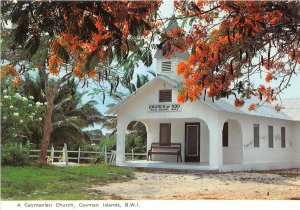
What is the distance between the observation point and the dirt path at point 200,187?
29.2 ft

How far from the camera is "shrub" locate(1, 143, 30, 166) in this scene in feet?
42.1

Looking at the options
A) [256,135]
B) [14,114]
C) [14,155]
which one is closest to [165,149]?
[256,135]

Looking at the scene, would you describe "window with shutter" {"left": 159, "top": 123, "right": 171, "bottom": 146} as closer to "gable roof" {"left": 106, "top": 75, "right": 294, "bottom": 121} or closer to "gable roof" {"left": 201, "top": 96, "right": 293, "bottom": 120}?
"gable roof" {"left": 106, "top": 75, "right": 294, "bottom": 121}

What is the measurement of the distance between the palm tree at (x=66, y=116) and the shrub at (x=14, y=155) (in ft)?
5.54

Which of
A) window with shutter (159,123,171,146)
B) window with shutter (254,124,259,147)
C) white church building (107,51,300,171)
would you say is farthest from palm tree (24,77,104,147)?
window with shutter (254,124,259,147)

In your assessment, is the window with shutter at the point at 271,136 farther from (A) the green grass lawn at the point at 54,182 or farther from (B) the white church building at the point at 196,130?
(A) the green grass lawn at the point at 54,182

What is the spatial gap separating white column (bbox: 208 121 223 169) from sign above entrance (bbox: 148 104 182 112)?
45.9 inches

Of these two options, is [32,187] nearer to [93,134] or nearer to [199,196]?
[199,196]

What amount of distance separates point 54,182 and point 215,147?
5657 mm

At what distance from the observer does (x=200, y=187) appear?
1038 centimetres

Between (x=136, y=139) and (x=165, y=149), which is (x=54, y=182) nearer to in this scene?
(x=165, y=149)

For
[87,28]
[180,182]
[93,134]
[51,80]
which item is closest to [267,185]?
[180,182]

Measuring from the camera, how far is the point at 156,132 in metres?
17.0

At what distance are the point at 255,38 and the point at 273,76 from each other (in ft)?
8.99
